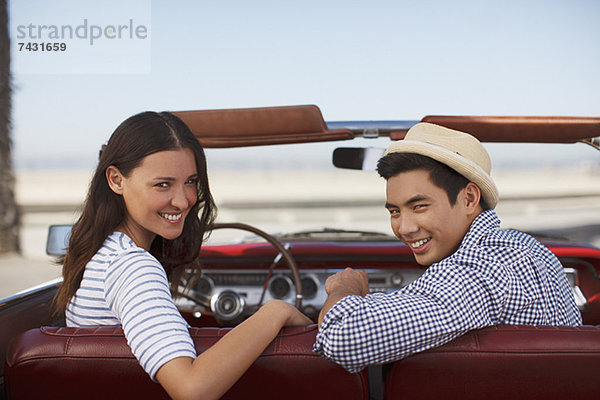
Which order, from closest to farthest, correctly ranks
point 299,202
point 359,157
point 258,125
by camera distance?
point 258,125 < point 359,157 < point 299,202

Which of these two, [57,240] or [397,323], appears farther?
[57,240]

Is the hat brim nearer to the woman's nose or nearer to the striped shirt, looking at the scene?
the woman's nose

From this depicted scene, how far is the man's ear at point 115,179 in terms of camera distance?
1780 mm

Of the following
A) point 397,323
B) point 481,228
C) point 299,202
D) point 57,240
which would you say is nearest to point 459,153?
point 481,228

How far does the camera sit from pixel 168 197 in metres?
1.72

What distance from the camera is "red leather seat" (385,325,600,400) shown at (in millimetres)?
1321

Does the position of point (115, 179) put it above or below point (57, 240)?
above

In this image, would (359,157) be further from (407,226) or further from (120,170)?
(120,170)

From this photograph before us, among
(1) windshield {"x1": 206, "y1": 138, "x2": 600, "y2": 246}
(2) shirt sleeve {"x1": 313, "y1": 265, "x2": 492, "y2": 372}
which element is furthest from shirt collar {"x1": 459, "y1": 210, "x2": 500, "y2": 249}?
(1) windshield {"x1": 206, "y1": 138, "x2": 600, "y2": 246}

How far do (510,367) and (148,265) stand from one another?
3.16ft

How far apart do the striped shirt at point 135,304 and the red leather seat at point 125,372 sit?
9 cm

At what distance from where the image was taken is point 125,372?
1352 millimetres

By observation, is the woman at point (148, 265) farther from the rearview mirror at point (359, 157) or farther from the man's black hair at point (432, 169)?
the rearview mirror at point (359, 157)

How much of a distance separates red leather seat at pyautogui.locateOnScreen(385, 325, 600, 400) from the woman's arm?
367 millimetres
